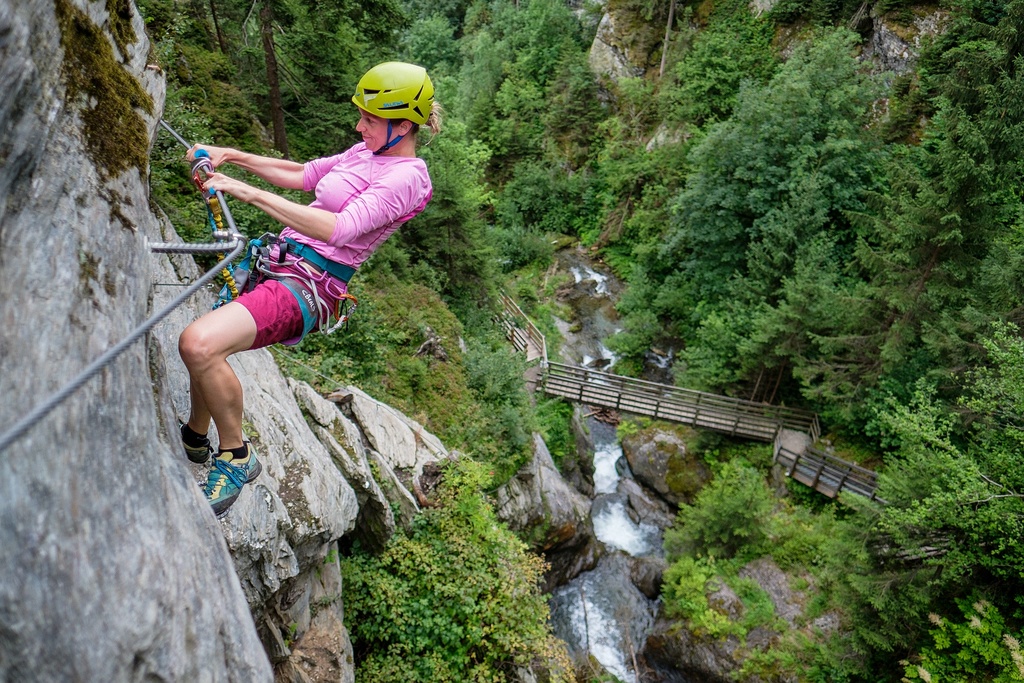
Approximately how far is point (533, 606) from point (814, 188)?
1480cm

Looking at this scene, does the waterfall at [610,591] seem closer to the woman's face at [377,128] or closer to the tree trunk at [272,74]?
the woman's face at [377,128]

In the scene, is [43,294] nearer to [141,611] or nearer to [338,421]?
[141,611]

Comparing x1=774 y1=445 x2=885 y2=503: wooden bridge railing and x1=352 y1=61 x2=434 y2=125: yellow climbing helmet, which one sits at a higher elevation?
x1=352 y1=61 x2=434 y2=125: yellow climbing helmet

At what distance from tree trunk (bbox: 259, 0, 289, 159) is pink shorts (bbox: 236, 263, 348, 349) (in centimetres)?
1044

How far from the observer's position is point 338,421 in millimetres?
6953

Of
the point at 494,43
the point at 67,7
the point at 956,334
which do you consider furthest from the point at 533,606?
the point at 494,43

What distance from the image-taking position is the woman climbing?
2768 millimetres

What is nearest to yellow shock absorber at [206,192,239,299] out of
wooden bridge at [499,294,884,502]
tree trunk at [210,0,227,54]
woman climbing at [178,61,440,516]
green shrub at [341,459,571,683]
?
woman climbing at [178,61,440,516]

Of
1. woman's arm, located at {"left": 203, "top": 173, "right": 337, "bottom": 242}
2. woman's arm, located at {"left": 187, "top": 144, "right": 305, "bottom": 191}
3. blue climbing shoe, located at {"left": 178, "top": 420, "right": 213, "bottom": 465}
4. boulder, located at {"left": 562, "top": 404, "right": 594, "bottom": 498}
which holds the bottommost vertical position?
boulder, located at {"left": 562, "top": 404, "right": 594, "bottom": 498}

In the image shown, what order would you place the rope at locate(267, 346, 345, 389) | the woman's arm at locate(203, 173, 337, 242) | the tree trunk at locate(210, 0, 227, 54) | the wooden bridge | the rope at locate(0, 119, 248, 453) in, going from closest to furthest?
the rope at locate(0, 119, 248, 453) → the woman's arm at locate(203, 173, 337, 242) → the rope at locate(267, 346, 345, 389) → the tree trunk at locate(210, 0, 227, 54) → the wooden bridge

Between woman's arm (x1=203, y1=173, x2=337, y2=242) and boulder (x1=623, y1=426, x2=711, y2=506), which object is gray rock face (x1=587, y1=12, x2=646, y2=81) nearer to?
boulder (x1=623, y1=426, x2=711, y2=506)

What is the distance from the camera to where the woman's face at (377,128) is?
10.1 feet

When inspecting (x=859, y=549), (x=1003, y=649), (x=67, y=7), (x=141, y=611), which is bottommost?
(x=859, y=549)

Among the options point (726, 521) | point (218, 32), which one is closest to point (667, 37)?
point (218, 32)
